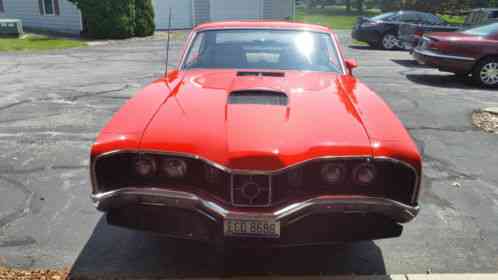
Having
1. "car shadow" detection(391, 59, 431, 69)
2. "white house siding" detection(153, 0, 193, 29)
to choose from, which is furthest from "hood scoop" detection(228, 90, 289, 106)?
"white house siding" detection(153, 0, 193, 29)

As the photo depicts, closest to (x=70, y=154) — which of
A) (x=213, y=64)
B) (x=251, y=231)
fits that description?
(x=213, y=64)

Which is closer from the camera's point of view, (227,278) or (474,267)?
(227,278)

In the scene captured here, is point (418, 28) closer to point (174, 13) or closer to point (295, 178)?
point (174, 13)

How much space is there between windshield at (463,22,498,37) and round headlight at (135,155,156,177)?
9611 mm

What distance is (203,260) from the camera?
3.19m

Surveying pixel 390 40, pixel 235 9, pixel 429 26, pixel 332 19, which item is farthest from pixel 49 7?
pixel 332 19

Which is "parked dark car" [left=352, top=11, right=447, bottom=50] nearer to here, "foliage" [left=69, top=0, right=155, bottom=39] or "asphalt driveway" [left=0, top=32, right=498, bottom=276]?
"asphalt driveway" [left=0, top=32, right=498, bottom=276]

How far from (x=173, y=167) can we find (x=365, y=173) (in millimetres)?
1125

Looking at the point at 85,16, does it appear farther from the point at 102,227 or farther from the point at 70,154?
the point at 102,227

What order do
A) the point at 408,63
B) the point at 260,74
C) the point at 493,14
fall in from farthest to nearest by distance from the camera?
the point at 493,14 < the point at 408,63 < the point at 260,74

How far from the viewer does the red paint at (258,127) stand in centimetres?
249

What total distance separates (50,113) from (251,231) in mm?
5578

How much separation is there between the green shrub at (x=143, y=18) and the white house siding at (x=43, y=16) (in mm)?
2874

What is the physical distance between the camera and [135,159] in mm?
2639
